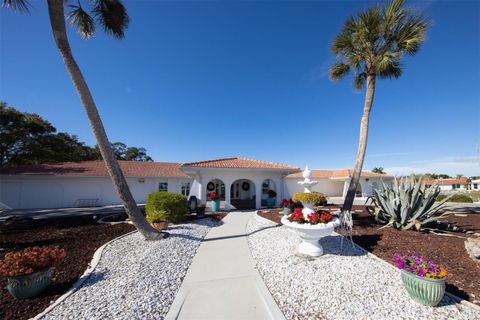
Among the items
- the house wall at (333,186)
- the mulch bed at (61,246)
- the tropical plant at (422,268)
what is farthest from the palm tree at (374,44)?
the house wall at (333,186)

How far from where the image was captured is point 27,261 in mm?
3775

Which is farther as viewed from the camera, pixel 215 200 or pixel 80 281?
pixel 215 200

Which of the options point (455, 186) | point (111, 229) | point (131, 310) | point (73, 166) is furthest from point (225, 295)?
point (455, 186)

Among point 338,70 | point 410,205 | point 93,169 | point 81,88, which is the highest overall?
point 338,70

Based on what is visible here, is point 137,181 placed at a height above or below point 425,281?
above

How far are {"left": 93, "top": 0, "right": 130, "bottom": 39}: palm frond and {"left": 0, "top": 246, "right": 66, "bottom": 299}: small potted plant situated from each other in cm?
802

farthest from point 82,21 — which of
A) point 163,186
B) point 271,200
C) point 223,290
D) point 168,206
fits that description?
point 163,186

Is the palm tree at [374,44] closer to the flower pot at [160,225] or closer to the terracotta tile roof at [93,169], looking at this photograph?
the flower pot at [160,225]

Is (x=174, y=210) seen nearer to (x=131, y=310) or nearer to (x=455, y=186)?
(x=131, y=310)

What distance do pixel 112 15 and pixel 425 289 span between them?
1193 centimetres

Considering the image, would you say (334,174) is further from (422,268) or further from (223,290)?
(223,290)

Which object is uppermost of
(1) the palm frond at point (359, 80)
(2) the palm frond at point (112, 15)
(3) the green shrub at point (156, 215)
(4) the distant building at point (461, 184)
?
(2) the palm frond at point (112, 15)

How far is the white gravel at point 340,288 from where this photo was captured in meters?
3.17

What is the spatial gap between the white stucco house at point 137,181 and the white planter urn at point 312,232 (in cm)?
862
